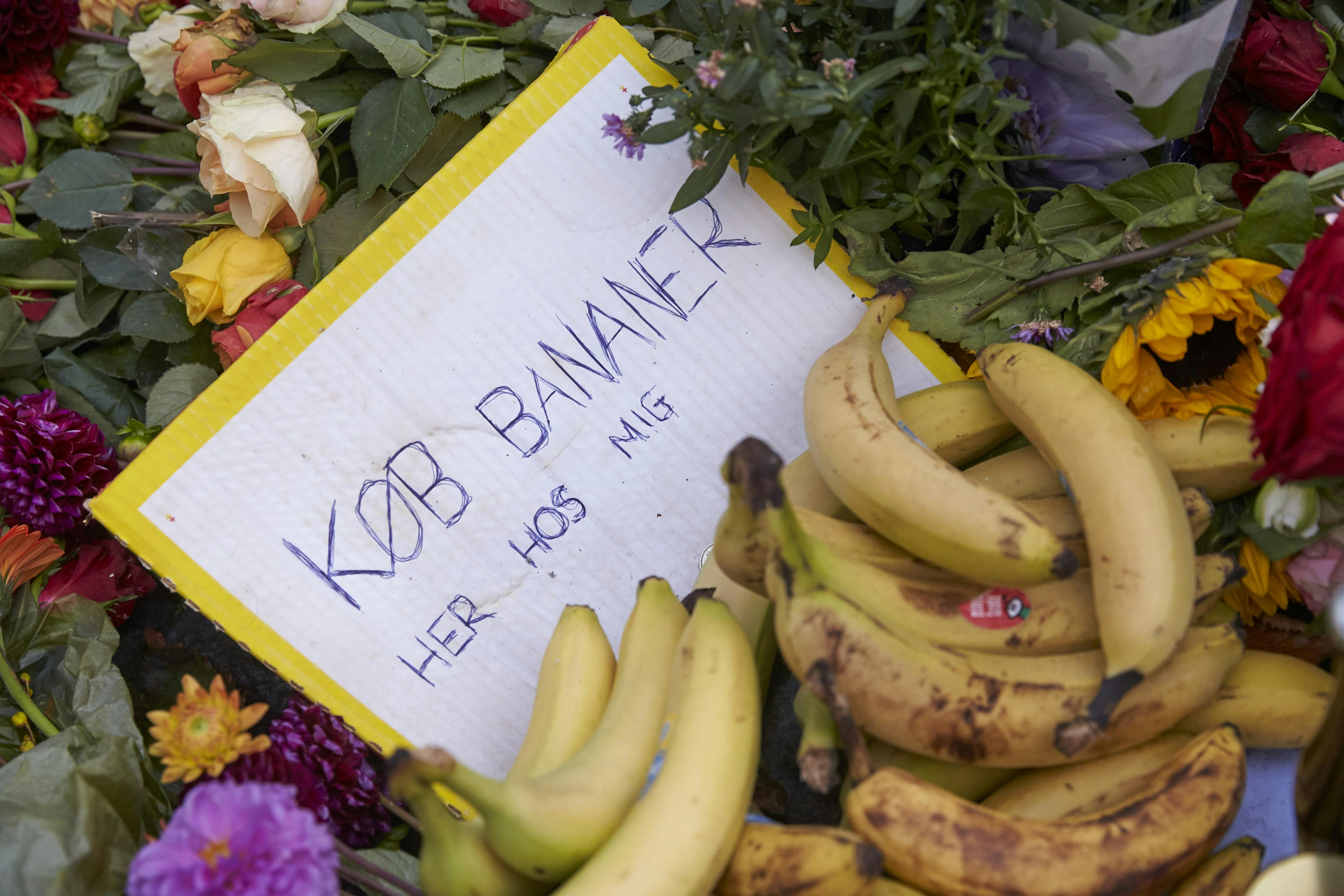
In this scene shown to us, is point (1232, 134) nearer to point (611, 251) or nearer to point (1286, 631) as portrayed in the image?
point (1286, 631)

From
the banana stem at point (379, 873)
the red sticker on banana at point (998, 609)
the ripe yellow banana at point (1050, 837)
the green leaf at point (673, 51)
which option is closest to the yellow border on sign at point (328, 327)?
the green leaf at point (673, 51)

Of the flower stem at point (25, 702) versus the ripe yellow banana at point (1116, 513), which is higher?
the ripe yellow banana at point (1116, 513)

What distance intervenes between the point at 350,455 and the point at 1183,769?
0.57m

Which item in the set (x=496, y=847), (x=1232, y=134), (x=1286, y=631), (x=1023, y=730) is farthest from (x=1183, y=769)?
(x=1232, y=134)

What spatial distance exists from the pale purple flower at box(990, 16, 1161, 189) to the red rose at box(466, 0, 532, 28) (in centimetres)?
38

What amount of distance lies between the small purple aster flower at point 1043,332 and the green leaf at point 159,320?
0.68m

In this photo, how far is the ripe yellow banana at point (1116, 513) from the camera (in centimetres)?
41

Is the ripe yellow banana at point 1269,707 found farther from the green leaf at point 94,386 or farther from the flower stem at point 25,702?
the green leaf at point 94,386

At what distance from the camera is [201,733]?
42 centimetres

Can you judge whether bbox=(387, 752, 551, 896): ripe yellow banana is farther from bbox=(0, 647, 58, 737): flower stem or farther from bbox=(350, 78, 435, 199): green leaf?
bbox=(350, 78, 435, 199): green leaf

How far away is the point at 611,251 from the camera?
0.65m

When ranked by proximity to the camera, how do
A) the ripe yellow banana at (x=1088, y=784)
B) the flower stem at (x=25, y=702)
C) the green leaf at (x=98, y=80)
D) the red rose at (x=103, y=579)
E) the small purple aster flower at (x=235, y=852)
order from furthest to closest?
1. the green leaf at (x=98, y=80)
2. the red rose at (x=103, y=579)
3. the flower stem at (x=25, y=702)
4. the ripe yellow banana at (x=1088, y=784)
5. the small purple aster flower at (x=235, y=852)

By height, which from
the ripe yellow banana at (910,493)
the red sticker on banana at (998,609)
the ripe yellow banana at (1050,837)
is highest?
the ripe yellow banana at (910,493)

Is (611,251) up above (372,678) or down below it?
above
